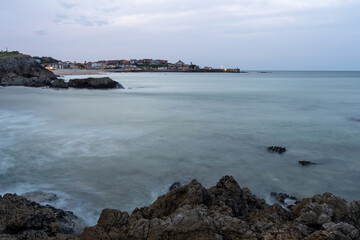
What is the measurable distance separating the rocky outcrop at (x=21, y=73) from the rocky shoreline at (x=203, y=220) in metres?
41.9

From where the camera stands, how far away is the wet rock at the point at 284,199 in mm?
6722

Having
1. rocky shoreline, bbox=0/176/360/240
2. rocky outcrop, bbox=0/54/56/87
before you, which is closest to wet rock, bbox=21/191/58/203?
rocky shoreline, bbox=0/176/360/240

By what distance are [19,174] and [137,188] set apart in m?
3.66

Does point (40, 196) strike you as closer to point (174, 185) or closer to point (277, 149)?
point (174, 185)

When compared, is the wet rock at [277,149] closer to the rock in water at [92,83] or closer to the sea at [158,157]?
the sea at [158,157]

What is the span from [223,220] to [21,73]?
2060 inches

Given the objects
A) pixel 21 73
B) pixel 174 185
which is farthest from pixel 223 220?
pixel 21 73

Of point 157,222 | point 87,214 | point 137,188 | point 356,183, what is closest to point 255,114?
point 356,183

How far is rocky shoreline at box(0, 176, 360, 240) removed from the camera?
3.86m

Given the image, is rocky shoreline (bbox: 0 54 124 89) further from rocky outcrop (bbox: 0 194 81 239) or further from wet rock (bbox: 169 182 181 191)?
rocky outcrop (bbox: 0 194 81 239)

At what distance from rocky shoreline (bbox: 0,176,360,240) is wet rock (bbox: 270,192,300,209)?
1.43 meters

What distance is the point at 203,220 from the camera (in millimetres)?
3949

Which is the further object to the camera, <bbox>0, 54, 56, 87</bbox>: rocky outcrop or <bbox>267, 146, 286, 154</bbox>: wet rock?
<bbox>0, 54, 56, 87</bbox>: rocky outcrop

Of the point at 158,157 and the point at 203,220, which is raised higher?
the point at 203,220
